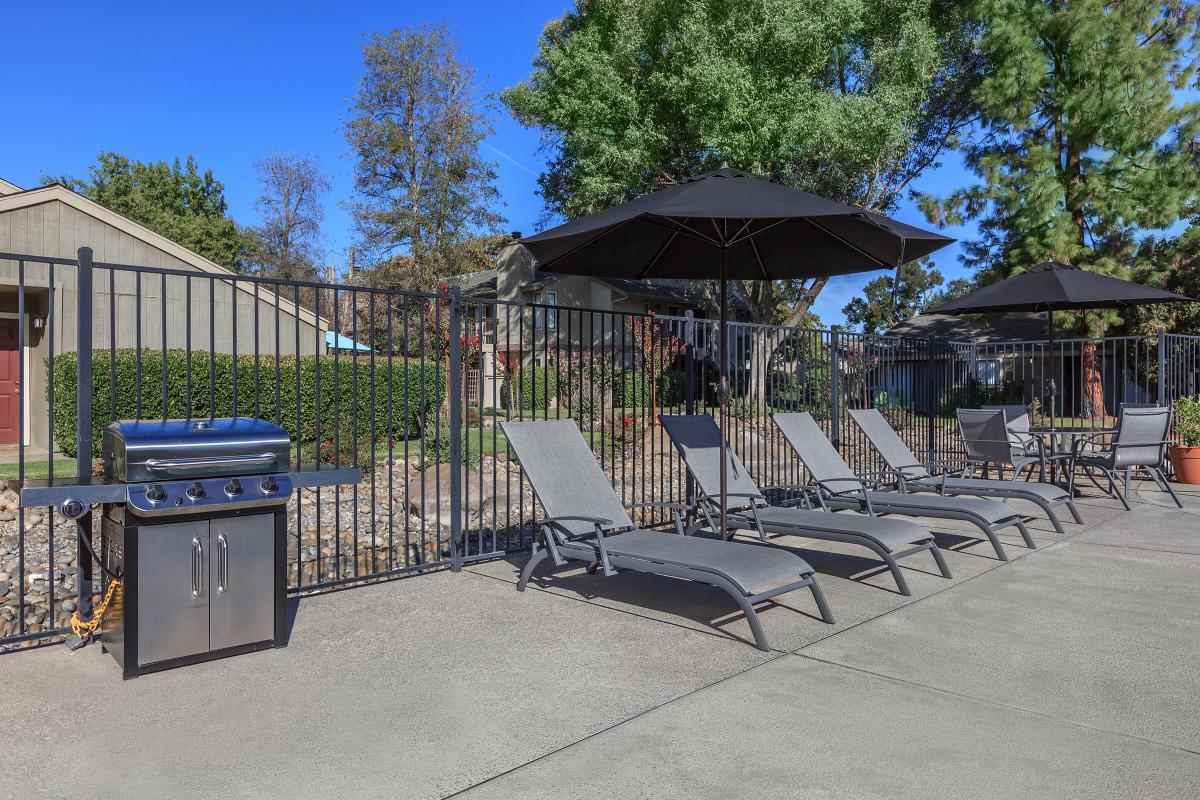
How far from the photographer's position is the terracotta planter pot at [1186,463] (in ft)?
34.6

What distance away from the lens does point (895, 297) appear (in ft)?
202

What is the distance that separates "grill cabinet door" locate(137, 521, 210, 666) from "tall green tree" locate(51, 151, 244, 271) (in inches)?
1514

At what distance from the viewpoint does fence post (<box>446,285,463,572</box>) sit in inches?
216

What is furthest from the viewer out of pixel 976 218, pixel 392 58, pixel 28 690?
pixel 392 58

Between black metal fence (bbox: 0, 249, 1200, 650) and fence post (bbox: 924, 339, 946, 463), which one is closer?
black metal fence (bbox: 0, 249, 1200, 650)

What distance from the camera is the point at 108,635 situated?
379 centimetres

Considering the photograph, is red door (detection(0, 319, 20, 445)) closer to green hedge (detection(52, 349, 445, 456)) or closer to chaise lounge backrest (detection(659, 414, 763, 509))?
green hedge (detection(52, 349, 445, 456))

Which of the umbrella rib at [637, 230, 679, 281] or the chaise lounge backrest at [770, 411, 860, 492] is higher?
the umbrella rib at [637, 230, 679, 281]

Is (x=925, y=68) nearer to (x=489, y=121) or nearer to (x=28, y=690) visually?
(x=489, y=121)

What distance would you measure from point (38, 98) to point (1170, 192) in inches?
1872

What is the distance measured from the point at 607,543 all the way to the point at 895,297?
61829 mm

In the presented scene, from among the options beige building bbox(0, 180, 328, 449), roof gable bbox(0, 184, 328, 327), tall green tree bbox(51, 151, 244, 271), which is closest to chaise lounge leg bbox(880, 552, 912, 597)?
roof gable bbox(0, 184, 328, 327)

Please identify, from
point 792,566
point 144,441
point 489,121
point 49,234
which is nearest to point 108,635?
point 144,441

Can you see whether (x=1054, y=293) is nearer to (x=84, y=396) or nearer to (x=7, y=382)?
(x=84, y=396)
